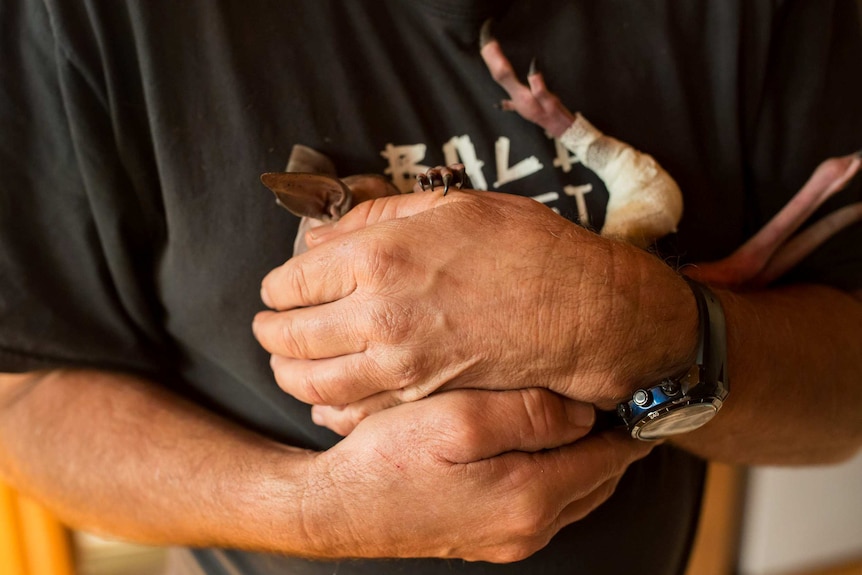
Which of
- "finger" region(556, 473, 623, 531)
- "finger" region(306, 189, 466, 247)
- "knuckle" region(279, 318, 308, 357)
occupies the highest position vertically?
"finger" region(306, 189, 466, 247)

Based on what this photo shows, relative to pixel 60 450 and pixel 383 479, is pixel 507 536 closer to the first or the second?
pixel 383 479

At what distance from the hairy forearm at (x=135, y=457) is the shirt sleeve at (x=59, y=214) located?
0.22 feet

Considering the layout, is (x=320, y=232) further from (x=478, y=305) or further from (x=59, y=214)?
(x=59, y=214)

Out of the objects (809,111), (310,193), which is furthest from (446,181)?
(809,111)

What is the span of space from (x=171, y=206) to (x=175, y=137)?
8 centimetres

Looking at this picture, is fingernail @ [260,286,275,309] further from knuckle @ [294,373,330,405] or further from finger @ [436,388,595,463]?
finger @ [436,388,595,463]

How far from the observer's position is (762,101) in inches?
36.8

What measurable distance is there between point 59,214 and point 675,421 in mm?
745

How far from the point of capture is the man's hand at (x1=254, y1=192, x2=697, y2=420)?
0.64 m

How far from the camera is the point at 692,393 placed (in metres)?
0.71

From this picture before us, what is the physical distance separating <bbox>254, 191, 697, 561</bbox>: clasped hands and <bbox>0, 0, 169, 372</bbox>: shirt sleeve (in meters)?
0.23

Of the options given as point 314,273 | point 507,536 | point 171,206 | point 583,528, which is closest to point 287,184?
point 314,273

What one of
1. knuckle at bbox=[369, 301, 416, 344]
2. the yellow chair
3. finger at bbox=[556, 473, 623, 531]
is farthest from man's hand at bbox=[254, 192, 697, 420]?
the yellow chair

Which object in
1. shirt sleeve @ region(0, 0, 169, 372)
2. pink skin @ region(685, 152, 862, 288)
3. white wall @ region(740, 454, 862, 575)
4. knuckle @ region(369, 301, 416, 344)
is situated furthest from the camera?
white wall @ region(740, 454, 862, 575)
